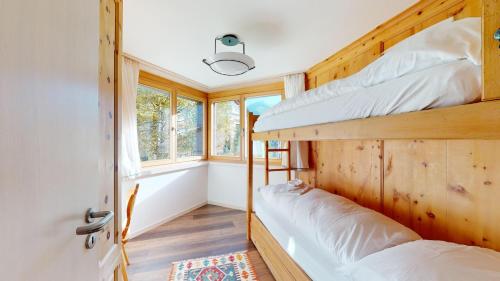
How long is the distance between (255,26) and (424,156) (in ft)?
5.86

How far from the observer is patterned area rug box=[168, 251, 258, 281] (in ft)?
5.99

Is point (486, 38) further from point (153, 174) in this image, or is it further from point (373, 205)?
point (153, 174)

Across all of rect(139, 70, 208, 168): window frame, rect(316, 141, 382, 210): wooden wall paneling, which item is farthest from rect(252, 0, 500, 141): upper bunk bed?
rect(139, 70, 208, 168): window frame

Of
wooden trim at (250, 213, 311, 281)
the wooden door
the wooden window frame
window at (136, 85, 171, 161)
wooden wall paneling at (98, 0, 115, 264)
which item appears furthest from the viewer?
the wooden window frame

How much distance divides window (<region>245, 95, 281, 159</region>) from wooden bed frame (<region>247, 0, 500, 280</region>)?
1086mm

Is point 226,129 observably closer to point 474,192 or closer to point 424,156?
point 424,156

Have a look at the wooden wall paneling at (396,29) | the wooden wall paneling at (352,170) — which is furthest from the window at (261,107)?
the wooden wall paneling at (396,29)

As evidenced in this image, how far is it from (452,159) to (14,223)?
2.12m

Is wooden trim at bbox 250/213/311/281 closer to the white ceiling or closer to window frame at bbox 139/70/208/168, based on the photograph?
window frame at bbox 139/70/208/168

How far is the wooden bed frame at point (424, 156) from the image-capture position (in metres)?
0.50

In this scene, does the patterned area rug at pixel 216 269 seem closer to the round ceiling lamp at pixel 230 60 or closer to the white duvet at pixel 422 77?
the white duvet at pixel 422 77

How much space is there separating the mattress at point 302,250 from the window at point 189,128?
2135 millimetres

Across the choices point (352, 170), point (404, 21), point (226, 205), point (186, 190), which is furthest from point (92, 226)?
point (226, 205)

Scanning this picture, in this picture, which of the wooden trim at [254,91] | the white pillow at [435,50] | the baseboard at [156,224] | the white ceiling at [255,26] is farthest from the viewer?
the wooden trim at [254,91]
